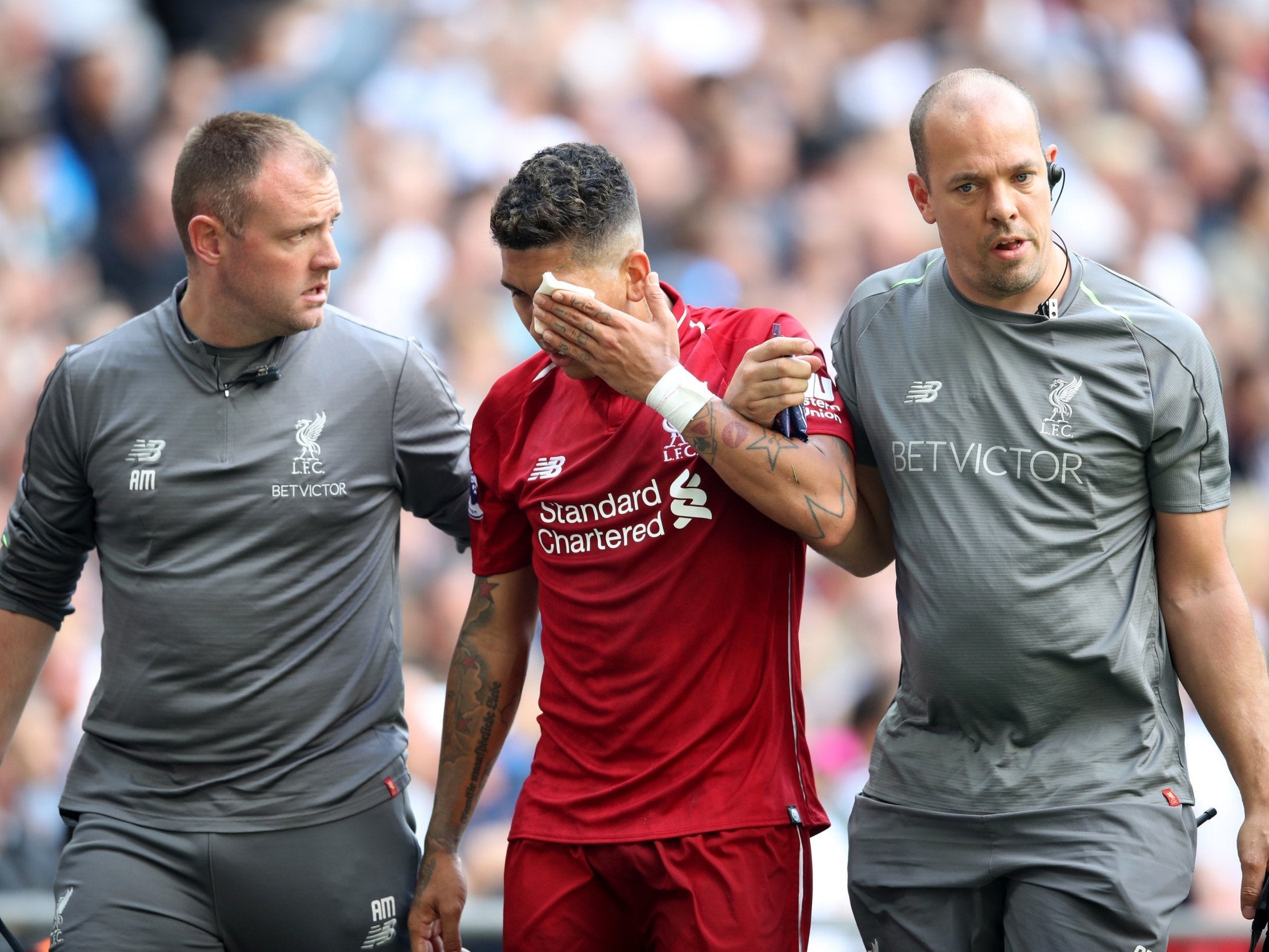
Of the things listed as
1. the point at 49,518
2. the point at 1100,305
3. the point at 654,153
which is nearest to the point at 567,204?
the point at 1100,305

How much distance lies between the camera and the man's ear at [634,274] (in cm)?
302

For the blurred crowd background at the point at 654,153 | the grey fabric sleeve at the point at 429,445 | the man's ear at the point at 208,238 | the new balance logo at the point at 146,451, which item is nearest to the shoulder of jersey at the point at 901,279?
the grey fabric sleeve at the point at 429,445

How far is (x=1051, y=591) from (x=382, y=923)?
5.34 ft

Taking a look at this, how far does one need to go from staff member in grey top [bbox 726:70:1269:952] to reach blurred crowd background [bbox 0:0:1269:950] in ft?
10.9

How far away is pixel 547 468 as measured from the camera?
3.15 meters

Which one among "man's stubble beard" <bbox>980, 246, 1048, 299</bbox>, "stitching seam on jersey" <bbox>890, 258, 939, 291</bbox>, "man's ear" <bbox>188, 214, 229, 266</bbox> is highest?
"man's ear" <bbox>188, 214, 229, 266</bbox>

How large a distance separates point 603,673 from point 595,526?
300 mm

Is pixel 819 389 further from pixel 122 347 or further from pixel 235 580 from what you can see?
pixel 122 347

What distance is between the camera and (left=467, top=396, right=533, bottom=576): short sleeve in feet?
10.8

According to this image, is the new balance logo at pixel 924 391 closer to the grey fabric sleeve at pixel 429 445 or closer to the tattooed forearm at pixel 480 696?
the tattooed forearm at pixel 480 696

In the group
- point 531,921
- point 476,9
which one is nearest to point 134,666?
point 531,921

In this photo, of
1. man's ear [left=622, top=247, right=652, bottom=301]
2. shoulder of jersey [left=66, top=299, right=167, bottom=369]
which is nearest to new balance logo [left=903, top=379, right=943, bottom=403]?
man's ear [left=622, top=247, right=652, bottom=301]

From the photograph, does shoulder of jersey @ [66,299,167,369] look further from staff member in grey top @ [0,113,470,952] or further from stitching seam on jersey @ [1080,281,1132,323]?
stitching seam on jersey @ [1080,281,1132,323]

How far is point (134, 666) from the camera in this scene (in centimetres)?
332
